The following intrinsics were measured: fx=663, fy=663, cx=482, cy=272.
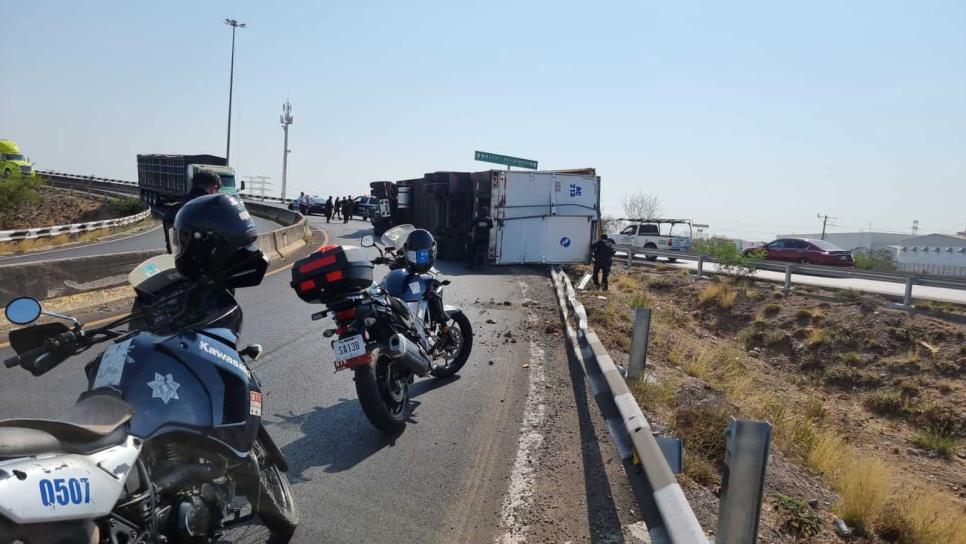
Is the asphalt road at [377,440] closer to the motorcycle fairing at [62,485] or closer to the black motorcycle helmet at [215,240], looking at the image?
the black motorcycle helmet at [215,240]

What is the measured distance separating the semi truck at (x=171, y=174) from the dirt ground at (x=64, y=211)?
109 inches

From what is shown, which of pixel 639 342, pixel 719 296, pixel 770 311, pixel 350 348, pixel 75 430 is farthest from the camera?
pixel 719 296

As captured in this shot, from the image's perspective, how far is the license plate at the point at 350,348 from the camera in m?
4.96

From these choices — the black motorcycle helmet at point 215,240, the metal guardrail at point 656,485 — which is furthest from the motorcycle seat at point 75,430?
the metal guardrail at point 656,485

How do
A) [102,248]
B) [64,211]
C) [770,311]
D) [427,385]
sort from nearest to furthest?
1. [427,385]
2. [770,311]
3. [102,248]
4. [64,211]

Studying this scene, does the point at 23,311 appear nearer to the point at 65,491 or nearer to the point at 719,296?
the point at 65,491

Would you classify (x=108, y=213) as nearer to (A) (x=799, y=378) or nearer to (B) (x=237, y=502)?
(A) (x=799, y=378)

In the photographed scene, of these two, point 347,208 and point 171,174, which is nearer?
point 171,174

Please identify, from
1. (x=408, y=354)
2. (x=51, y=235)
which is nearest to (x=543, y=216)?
(x=408, y=354)

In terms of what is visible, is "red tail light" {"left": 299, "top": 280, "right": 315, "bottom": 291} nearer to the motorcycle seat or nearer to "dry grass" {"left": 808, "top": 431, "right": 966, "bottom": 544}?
the motorcycle seat

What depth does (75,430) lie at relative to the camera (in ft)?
6.64

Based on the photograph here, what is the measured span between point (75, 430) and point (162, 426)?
0.46m

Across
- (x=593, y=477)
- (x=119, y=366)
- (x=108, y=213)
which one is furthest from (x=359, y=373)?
(x=108, y=213)

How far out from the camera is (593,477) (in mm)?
4527
